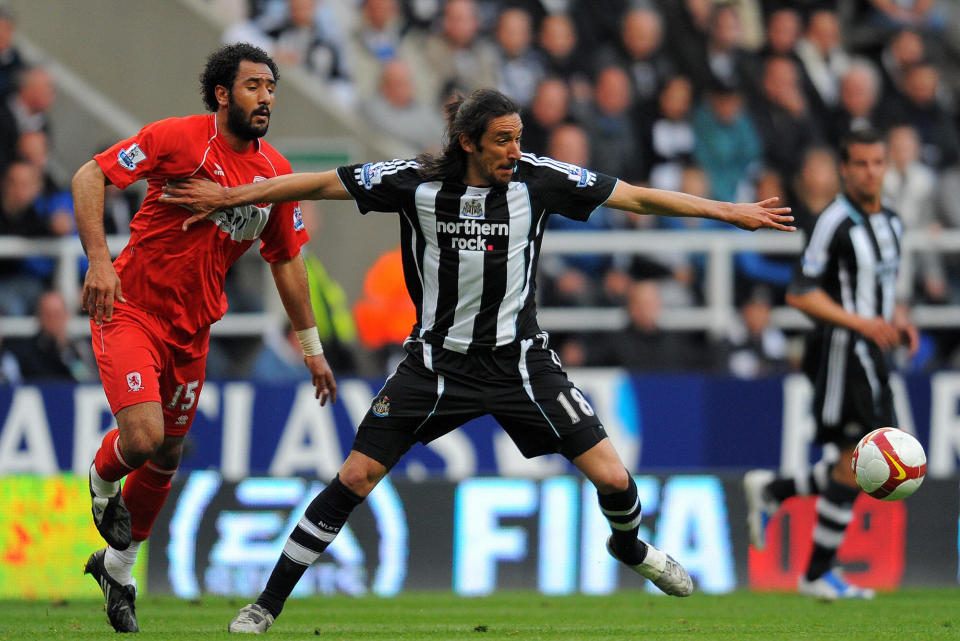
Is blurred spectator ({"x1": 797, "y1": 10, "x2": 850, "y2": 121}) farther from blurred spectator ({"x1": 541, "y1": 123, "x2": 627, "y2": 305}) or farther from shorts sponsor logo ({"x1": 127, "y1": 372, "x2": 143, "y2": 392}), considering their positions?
shorts sponsor logo ({"x1": 127, "y1": 372, "x2": 143, "y2": 392})

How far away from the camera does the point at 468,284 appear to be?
7309 mm

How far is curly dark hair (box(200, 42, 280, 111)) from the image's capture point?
752 cm

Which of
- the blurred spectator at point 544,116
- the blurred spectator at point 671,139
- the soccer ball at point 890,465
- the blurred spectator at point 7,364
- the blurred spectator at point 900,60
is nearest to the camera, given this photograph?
the soccer ball at point 890,465

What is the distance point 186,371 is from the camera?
25.5ft

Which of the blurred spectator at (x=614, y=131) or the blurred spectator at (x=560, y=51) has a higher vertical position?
the blurred spectator at (x=560, y=51)

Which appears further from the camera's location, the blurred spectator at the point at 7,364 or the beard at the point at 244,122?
the blurred spectator at the point at 7,364

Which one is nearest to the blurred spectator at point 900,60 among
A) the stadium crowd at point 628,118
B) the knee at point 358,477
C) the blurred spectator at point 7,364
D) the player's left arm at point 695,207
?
the stadium crowd at point 628,118

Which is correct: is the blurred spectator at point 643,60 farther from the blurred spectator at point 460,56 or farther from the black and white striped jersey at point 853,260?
the black and white striped jersey at point 853,260

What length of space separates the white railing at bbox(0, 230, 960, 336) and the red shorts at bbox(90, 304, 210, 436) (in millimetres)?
5393

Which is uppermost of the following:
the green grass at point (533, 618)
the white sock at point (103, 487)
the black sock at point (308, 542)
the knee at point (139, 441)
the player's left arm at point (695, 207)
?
the player's left arm at point (695, 207)

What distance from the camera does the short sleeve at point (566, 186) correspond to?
24.1 ft

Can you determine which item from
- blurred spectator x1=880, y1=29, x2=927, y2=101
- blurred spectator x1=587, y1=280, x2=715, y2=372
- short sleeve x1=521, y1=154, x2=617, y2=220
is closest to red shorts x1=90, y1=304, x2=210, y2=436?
short sleeve x1=521, y1=154, x2=617, y2=220

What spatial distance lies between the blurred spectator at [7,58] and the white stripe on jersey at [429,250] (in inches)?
280

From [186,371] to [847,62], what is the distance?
417 inches
